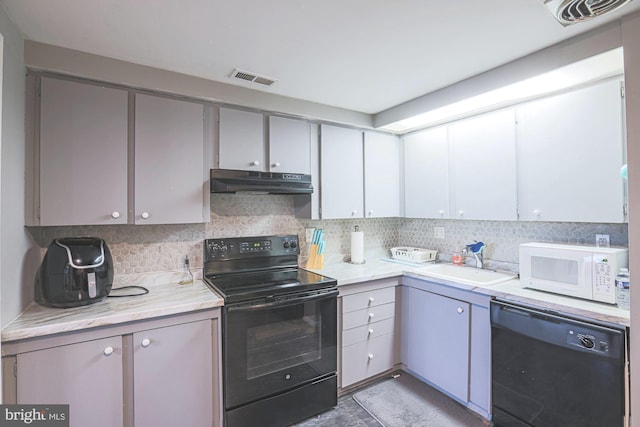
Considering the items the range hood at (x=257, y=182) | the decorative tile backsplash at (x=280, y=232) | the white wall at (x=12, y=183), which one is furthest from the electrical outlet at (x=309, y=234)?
the white wall at (x=12, y=183)

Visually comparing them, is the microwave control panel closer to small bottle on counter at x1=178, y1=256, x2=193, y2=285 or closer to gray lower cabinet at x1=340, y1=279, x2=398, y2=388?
gray lower cabinet at x1=340, y1=279, x2=398, y2=388

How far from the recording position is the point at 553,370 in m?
1.75

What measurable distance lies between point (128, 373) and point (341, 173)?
6.68 ft

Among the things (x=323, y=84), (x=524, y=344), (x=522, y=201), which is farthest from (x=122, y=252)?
(x=522, y=201)

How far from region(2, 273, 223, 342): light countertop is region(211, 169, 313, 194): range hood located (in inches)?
27.7

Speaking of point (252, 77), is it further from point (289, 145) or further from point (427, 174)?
point (427, 174)

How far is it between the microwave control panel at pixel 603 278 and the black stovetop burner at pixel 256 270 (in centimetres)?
151

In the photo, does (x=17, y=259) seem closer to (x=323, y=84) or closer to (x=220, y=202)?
(x=220, y=202)

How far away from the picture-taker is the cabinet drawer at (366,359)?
240 cm

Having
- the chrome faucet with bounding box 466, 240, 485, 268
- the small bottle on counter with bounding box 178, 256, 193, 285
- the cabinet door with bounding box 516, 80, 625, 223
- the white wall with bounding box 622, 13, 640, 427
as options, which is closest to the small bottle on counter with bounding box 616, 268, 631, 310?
the white wall with bounding box 622, 13, 640, 427

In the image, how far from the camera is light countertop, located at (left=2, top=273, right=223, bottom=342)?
145 centimetres

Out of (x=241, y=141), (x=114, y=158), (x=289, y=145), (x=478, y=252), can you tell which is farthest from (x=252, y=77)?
Result: (x=478, y=252)

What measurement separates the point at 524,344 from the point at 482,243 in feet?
3.13

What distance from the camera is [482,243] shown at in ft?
8.69
